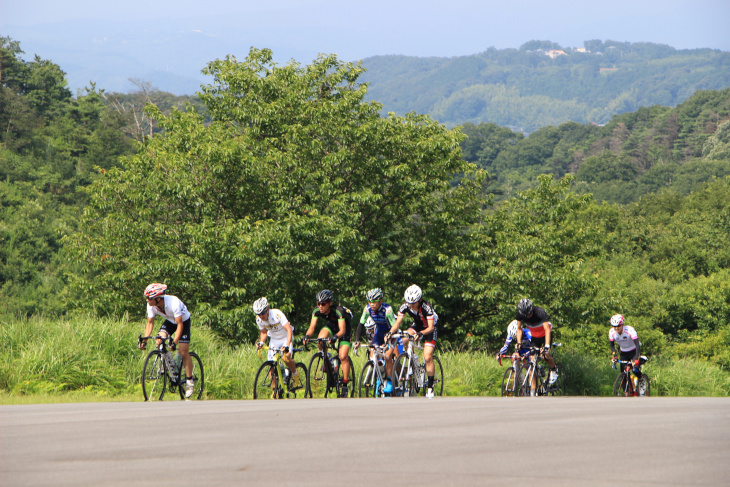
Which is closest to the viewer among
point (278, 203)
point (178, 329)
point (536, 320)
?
point (178, 329)

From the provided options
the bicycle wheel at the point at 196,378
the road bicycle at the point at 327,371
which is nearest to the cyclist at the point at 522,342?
the road bicycle at the point at 327,371

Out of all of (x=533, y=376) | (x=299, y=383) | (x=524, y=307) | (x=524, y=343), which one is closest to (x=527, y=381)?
(x=533, y=376)

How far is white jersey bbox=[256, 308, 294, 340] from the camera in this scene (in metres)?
11.7

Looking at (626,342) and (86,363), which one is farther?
(626,342)

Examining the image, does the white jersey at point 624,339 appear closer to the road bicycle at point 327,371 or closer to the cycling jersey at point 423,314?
the cycling jersey at point 423,314

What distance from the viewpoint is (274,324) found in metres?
11.7

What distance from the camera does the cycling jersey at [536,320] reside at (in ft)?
44.5

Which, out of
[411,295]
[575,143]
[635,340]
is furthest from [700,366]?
[575,143]

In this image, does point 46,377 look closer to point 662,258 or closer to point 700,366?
point 700,366

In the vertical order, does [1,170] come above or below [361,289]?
above

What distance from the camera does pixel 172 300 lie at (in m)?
11.0

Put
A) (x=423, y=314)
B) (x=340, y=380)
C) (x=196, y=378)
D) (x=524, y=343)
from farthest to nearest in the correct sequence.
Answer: (x=524, y=343)
(x=340, y=380)
(x=423, y=314)
(x=196, y=378)

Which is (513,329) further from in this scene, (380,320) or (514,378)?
(380,320)

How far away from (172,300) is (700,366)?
67.9 ft
